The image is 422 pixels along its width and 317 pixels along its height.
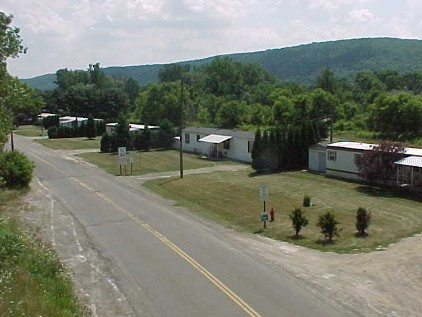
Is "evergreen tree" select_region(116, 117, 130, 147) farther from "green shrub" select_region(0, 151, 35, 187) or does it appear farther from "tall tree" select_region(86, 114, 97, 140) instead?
"green shrub" select_region(0, 151, 35, 187)

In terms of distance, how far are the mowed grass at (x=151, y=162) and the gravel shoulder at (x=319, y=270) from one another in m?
21.6

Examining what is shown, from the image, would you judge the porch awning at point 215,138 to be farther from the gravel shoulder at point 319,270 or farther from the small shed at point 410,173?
the gravel shoulder at point 319,270

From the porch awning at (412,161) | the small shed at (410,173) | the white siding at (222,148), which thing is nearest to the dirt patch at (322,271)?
the porch awning at (412,161)

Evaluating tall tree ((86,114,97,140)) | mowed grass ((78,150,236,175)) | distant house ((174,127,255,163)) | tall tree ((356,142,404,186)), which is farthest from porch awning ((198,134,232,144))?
tall tree ((86,114,97,140))

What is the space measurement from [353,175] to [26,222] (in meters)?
22.7

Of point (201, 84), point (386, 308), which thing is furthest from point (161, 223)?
point (201, 84)

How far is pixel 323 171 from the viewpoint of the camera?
43.8 meters

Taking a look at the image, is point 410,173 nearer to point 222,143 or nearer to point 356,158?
point 356,158

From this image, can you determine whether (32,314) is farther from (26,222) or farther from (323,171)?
(323,171)

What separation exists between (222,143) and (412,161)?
78.8 feet

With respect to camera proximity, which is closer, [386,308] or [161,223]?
[386,308]

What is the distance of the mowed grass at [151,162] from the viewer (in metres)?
48.4

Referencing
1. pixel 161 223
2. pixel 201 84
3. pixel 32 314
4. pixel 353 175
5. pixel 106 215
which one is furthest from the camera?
pixel 201 84

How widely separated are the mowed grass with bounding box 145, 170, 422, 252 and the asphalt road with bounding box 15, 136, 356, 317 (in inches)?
96.9
